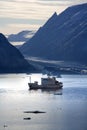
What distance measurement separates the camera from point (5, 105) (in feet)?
460

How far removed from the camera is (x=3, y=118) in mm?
114062

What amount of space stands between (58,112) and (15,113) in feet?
26.6

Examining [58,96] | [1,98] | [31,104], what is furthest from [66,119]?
[58,96]

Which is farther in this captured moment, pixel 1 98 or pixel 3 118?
pixel 1 98

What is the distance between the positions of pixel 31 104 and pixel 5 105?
6.41 meters

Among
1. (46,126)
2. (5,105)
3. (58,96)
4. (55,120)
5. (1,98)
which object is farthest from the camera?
(58,96)

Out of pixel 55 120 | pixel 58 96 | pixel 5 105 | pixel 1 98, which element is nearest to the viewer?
pixel 55 120

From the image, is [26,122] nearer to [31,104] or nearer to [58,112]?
[58,112]

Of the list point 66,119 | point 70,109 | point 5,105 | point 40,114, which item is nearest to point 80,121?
point 66,119

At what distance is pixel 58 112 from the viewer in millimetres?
125188

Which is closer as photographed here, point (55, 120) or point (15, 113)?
point (55, 120)

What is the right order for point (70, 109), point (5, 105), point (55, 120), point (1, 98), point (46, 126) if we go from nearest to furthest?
1. point (46, 126)
2. point (55, 120)
3. point (70, 109)
4. point (5, 105)
5. point (1, 98)

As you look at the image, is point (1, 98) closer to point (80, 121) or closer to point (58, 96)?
point (58, 96)

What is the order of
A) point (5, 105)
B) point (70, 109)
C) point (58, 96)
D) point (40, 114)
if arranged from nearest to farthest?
point (40, 114)
point (70, 109)
point (5, 105)
point (58, 96)
